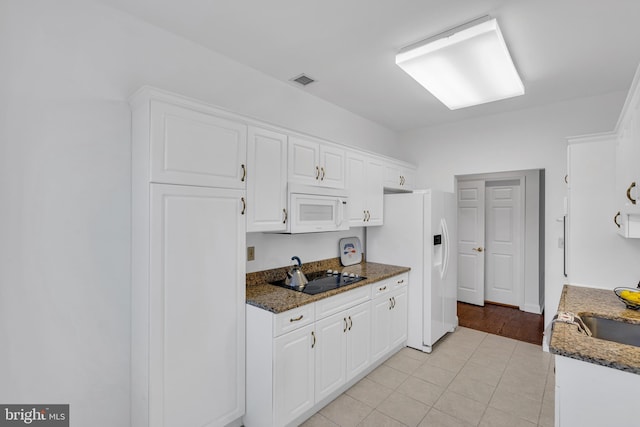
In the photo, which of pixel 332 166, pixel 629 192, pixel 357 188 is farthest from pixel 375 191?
pixel 629 192

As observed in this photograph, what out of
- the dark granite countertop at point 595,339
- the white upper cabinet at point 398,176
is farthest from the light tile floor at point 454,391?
the white upper cabinet at point 398,176

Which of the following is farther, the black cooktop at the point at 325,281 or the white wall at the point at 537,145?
the white wall at the point at 537,145

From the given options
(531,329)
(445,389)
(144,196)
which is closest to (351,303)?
(445,389)

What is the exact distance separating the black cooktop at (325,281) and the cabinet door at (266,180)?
544mm

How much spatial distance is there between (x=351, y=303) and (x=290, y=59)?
2109 millimetres

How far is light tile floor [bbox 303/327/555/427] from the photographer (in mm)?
2229

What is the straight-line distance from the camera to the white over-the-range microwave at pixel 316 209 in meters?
2.47

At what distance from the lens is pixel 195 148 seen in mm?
1817

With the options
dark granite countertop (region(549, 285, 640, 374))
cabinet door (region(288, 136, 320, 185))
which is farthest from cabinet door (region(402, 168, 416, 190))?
dark granite countertop (region(549, 285, 640, 374))

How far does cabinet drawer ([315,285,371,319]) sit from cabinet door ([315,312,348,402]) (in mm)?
52

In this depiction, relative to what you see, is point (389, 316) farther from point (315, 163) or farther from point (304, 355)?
point (315, 163)

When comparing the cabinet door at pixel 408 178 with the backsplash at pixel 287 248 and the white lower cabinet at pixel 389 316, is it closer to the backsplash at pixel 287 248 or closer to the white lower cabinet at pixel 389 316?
the backsplash at pixel 287 248

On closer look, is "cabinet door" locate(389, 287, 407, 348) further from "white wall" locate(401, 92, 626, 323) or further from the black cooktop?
"white wall" locate(401, 92, 626, 323)

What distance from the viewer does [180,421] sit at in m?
1.76
